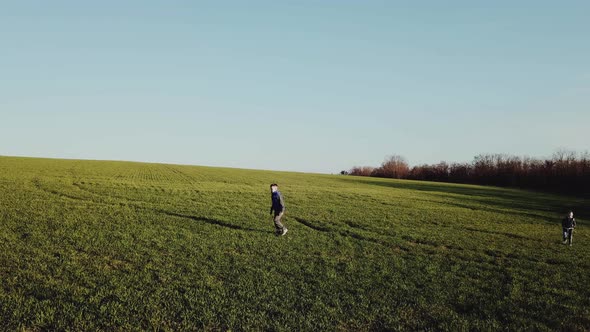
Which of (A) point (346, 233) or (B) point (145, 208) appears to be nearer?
(A) point (346, 233)

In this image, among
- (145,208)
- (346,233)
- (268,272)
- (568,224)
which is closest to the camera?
(268,272)

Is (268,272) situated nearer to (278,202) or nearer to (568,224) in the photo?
(278,202)

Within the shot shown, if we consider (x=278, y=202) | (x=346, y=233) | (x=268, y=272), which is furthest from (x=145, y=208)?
(x=268, y=272)

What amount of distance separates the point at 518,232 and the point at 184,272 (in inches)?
1055

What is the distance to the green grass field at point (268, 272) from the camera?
12.2 metres

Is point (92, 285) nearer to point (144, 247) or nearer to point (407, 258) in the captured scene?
point (144, 247)

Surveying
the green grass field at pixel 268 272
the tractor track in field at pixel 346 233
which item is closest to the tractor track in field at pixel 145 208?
the green grass field at pixel 268 272

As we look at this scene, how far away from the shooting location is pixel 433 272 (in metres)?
18.3

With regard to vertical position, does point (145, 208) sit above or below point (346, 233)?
above

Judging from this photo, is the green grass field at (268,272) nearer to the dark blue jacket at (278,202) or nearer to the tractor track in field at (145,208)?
the tractor track in field at (145,208)

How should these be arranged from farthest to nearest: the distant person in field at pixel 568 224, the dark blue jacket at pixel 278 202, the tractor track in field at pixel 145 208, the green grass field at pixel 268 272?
1. the tractor track in field at pixel 145 208
2. the distant person in field at pixel 568 224
3. the dark blue jacket at pixel 278 202
4. the green grass field at pixel 268 272

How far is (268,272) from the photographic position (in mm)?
16641

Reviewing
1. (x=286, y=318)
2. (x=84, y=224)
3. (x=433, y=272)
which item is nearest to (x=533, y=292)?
(x=433, y=272)

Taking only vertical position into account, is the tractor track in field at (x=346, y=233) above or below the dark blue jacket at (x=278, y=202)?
below
